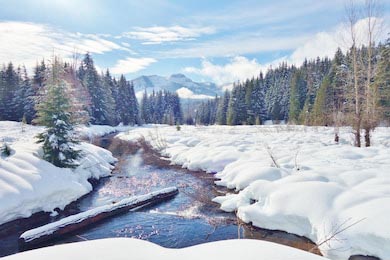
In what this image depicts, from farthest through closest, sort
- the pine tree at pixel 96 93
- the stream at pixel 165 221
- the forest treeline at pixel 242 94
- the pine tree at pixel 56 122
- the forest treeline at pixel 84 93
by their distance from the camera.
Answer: the pine tree at pixel 96 93, the forest treeline at pixel 84 93, the forest treeline at pixel 242 94, the pine tree at pixel 56 122, the stream at pixel 165 221

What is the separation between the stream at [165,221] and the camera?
7574 millimetres

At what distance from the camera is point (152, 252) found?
3.46m

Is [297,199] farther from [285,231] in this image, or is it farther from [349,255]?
[349,255]

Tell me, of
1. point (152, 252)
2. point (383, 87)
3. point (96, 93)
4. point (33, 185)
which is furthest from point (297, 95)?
point (152, 252)

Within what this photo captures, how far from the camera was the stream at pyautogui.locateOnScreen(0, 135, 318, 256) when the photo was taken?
298 inches

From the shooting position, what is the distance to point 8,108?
1564 inches

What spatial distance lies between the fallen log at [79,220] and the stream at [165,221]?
19 centimetres

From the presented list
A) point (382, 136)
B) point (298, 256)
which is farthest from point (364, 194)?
point (382, 136)

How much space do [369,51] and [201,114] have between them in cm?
6638

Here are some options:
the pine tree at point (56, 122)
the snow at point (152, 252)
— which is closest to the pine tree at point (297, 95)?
the pine tree at point (56, 122)

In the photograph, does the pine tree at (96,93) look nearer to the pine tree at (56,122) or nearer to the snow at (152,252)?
the pine tree at (56,122)

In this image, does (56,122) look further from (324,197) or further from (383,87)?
(383,87)

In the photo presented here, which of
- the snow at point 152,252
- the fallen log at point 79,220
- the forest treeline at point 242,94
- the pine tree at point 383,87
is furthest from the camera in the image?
the forest treeline at point 242,94

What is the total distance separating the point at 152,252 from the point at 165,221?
552 cm
